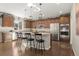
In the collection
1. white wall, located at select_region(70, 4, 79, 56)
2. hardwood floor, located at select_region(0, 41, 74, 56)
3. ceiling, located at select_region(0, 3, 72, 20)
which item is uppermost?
ceiling, located at select_region(0, 3, 72, 20)

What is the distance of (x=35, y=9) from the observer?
348 cm

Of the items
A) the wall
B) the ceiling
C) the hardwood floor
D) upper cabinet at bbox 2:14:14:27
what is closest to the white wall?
the hardwood floor

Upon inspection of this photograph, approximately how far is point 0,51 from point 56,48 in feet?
4.63

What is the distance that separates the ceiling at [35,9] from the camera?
134 inches

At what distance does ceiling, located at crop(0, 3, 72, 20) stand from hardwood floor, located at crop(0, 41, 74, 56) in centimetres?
73

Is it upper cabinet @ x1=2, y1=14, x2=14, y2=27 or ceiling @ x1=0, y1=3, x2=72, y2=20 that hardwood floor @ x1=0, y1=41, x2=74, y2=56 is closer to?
upper cabinet @ x1=2, y1=14, x2=14, y2=27

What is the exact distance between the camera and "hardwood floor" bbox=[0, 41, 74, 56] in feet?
11.4

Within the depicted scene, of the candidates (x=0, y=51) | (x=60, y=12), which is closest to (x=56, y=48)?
(x=60, y=12)

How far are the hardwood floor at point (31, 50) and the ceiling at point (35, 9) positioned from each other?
73 cm

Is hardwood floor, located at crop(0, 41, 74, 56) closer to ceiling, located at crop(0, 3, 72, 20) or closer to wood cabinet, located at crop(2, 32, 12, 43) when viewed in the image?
wood cabinet, located at crop(2, 32, 12, 43)

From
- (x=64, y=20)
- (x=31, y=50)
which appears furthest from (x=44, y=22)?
(x=31, y=50)

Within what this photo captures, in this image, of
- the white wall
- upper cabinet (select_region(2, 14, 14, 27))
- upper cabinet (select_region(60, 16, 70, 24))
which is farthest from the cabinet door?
upper cabinet (select_region(2, 14, 14, 27))

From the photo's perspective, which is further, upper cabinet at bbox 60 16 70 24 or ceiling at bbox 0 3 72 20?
upper cabinet at bbox 60 16 70 24

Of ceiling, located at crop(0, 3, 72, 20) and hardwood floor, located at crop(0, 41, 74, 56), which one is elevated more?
ceiling, located at crop(0, 3, 72, 20)
